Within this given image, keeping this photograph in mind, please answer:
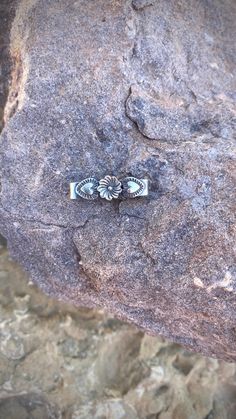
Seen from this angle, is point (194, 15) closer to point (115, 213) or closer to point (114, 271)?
point (115, 213)

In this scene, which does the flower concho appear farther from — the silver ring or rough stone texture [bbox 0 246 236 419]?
rough stone texture [bbox 0 246 236 419]

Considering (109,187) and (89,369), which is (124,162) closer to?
(109,187)

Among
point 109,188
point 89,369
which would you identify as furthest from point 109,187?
point 89,369

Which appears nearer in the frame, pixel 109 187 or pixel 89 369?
pixel 109 187

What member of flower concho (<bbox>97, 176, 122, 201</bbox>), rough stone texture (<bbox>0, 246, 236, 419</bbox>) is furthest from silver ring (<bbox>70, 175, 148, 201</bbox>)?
rough stone texture (<bbox>0, 246, 236, 419</bbox>)

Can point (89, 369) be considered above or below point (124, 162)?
below
